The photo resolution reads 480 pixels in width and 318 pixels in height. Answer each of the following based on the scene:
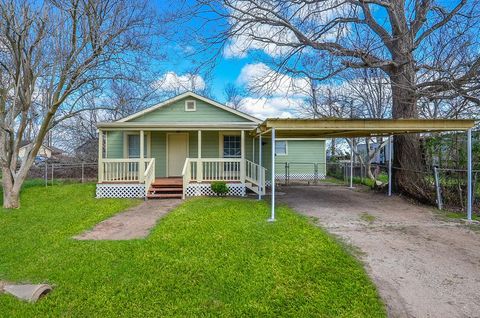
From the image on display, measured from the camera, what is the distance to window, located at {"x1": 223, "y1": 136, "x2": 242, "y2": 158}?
41.4 ft

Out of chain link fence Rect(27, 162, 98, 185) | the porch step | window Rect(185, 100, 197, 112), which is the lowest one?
the porch step

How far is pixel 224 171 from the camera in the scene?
38.4 feet

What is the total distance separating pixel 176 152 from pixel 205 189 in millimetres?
2915

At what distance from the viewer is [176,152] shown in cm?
1261

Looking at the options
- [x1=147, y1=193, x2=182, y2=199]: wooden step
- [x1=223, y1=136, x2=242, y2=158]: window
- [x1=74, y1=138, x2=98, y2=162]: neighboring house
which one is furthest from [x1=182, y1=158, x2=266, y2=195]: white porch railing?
[x1=74, y1=138, x2=98, y2=162]: neighboring house

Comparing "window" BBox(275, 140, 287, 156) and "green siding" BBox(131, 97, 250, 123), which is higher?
"green siding" BBox(131, 97, 250, 123)

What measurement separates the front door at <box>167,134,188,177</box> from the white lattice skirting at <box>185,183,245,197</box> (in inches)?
90.9

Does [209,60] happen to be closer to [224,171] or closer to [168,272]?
[224,171]

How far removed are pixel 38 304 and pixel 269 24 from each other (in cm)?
995

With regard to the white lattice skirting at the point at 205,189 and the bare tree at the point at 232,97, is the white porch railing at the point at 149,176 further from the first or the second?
the bare tree at the point at 232,97

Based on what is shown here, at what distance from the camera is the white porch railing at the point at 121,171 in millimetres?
10422

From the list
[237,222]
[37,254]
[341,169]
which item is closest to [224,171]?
[237,222]

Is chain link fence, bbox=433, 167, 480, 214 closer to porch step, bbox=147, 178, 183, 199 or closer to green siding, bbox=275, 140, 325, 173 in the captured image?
porch step, bbox=147, 178, 183, 199

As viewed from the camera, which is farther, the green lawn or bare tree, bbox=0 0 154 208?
bare tree, bbox=0 0 154 208
